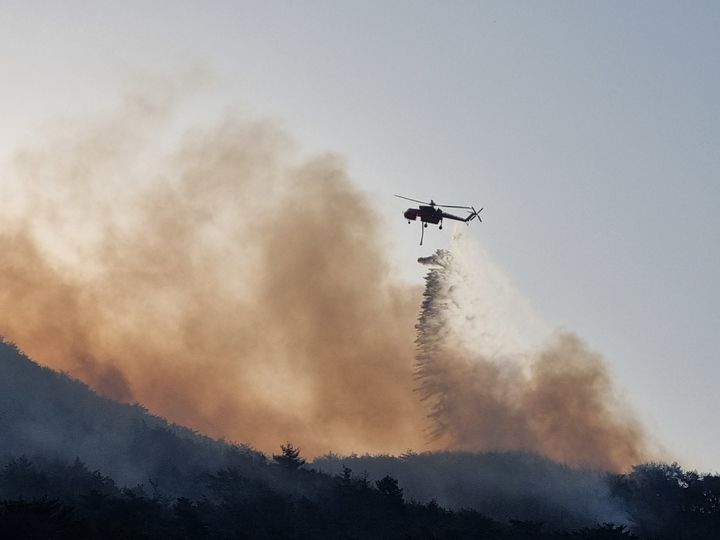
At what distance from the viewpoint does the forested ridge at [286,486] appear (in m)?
112

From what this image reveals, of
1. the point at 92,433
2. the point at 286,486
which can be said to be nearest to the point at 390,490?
the point at 286,486

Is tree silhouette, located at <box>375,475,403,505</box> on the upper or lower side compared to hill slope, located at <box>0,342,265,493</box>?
lower

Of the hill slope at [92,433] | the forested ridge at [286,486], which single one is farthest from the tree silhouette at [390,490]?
the hill slope at [92,433]

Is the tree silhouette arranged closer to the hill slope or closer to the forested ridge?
the forested ridge

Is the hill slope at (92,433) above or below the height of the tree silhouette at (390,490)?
above

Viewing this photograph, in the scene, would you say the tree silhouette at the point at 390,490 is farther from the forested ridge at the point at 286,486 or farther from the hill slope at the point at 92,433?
the hill slope at the point at 92,433

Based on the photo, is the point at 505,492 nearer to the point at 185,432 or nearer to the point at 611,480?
the point at 611,480

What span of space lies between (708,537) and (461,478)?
3261cm

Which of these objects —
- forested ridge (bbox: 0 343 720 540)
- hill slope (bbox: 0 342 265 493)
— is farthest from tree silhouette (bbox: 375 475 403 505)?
hill slope (bbox: 0 342 265 493)

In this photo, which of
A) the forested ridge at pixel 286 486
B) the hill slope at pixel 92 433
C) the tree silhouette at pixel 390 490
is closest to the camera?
the forested ridge at pixel 286 486

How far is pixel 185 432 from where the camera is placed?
159m

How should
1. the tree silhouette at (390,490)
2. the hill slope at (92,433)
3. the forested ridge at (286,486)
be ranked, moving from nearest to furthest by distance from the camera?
the forested ridge at (286,486), the tree silhouette at (390,490), the hill slope at (92,433)

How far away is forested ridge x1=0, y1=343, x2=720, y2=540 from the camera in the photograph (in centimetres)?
11225

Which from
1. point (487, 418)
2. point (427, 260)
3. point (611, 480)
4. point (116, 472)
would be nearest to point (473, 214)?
point (427, 260)
